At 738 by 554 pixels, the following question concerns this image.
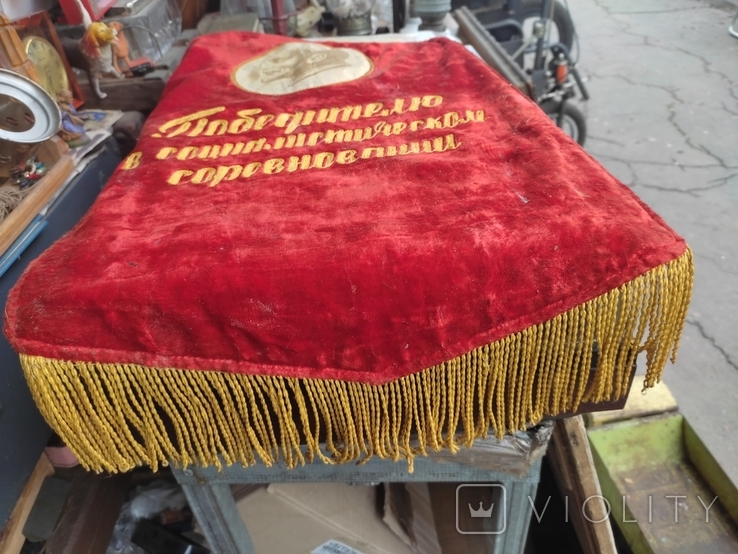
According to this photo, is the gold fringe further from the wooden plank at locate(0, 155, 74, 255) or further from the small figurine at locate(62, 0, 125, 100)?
the small figurine at locate(62, 0, 125, 100)

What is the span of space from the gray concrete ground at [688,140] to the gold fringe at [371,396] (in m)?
0.72

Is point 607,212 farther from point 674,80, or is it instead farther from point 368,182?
point 674,80

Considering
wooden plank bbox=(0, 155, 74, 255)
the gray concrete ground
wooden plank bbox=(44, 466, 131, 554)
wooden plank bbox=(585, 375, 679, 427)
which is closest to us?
wooden plank bbox=(0, 155, 74, 255)

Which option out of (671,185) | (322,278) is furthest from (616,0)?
(322,278)

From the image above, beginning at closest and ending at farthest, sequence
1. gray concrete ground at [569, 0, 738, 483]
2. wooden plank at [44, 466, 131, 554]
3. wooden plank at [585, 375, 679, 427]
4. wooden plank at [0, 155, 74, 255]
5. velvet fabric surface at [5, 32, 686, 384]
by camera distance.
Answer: velvet fabric surface at [5, 32, 686, 384] < wooden plank at [0, 155, 74, 255] < wooden plank at [44, 466, 131, 554] < wooden plank at [585, 375, 679, 427] < gray concrete ground at [569, 0, 738, 483]

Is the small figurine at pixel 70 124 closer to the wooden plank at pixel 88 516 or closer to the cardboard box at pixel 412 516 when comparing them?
the wooden plank at pixel 88 516

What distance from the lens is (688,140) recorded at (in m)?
2.10

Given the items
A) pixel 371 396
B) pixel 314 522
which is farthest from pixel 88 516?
pixel 371 396

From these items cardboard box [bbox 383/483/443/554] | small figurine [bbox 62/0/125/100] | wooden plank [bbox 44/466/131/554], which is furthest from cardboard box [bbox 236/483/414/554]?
small figurine [bbox 62/0/125/100]

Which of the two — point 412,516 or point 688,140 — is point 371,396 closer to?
point 412,516

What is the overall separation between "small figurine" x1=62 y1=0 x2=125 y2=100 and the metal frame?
81 centimetres

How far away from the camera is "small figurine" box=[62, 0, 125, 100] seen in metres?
1.00

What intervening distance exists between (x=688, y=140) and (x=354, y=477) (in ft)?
6.77

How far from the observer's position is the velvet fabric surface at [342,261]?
51 cm
